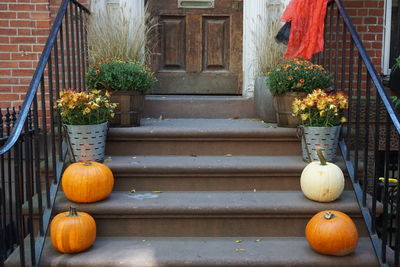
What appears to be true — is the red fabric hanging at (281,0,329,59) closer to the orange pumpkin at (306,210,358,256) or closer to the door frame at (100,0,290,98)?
the door frame at (100,0,290,98)

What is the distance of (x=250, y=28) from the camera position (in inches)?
180

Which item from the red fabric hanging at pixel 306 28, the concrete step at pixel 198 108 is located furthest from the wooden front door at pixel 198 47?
the red fabric hanging at pixel 306 28

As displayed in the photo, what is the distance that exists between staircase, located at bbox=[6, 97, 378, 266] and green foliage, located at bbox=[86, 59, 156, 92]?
1.24ft

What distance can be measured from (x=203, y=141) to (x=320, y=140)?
954mm

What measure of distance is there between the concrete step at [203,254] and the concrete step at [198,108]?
5.83 ft

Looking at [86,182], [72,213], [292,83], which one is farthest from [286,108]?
[72,213]

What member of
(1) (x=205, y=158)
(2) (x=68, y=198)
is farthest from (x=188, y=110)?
(2) (x=68, y=198)

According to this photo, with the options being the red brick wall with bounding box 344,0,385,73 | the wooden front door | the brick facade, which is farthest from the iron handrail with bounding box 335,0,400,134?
the wooden front door

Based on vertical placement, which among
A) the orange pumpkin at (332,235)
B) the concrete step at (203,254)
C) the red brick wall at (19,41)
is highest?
the red brick wall at (19,41)

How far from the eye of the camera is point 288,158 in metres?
3.60

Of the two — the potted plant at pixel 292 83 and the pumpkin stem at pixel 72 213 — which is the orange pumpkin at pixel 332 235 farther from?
the pumpkin stem at pixel 72 213

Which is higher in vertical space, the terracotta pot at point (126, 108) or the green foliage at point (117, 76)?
the green foliage at point (117, 76)

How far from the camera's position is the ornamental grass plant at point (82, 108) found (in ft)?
10.6

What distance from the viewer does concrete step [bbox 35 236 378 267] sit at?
2676 mm
